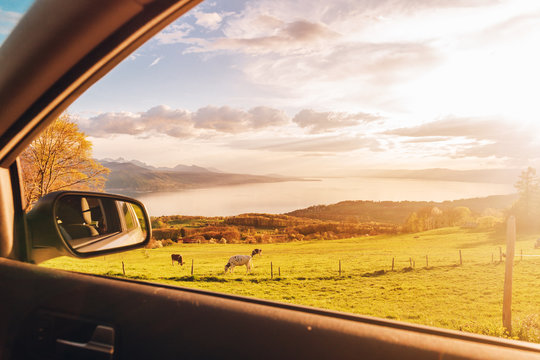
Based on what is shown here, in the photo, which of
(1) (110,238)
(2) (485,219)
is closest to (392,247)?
(2) (485,219)

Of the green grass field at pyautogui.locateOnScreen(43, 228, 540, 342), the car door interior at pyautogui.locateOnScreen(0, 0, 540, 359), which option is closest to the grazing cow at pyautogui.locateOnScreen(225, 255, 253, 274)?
the green grass field at pyautogui.locateOnScreen(43, 228, 540, 342)

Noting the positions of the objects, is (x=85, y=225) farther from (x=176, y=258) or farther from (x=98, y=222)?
(x=176, y=258)

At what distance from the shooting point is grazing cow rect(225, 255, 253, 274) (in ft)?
45.5

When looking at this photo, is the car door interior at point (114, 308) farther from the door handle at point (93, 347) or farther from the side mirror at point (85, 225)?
the side mirror at point (85, 225)

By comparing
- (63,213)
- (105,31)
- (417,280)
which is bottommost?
(417,280)

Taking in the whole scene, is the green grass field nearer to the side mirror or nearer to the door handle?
the side mirror

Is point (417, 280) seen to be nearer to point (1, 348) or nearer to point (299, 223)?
point (299, 223)

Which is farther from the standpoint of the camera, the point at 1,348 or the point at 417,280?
the point at 417,280

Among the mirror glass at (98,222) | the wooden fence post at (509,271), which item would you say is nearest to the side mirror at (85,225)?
the mirror glass at (98,222)

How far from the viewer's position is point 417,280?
39.3 ft

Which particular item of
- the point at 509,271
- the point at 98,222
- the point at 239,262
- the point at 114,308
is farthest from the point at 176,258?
the point at 114,308

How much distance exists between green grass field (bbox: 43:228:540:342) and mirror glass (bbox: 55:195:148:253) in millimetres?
4469

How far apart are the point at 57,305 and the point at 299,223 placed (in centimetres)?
1199

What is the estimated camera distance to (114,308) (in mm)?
1527
